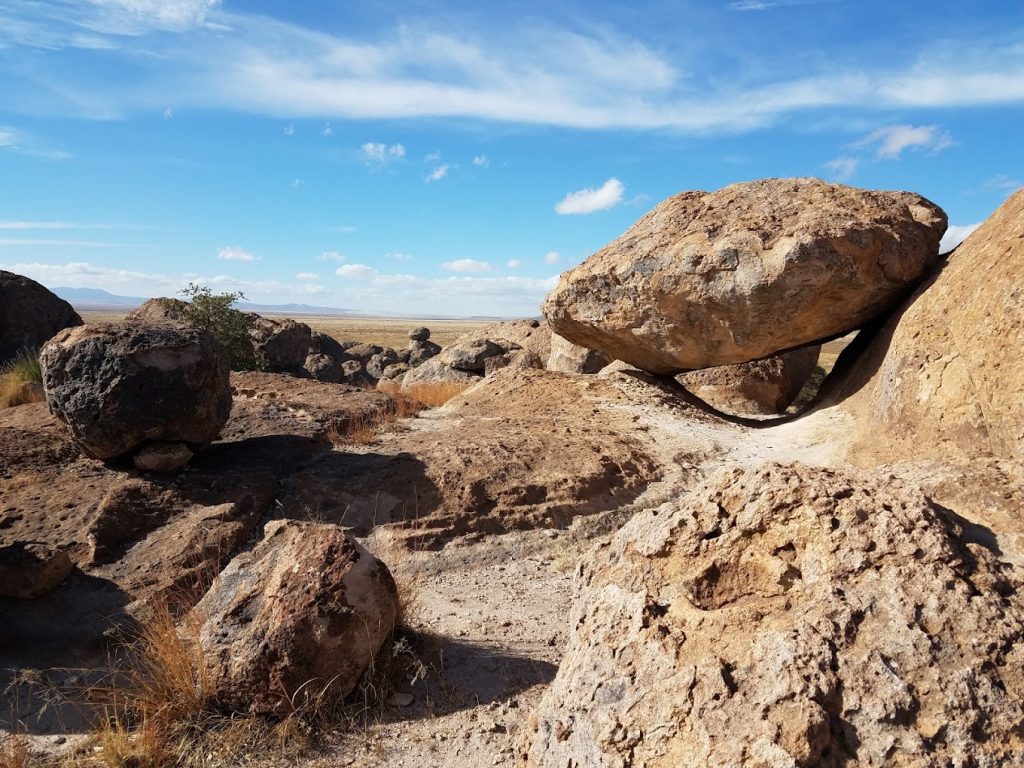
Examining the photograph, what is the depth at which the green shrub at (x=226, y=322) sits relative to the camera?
14.4 m

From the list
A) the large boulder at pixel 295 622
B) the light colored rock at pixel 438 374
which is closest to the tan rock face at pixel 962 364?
the large boulder at pixel 295 622

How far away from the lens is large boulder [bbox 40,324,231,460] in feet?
20.4

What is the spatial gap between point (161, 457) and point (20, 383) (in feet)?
18.6

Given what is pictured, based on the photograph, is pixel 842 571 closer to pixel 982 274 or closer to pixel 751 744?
pixel 751 744

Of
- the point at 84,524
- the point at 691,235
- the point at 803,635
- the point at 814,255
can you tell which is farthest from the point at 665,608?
the point at 691,235

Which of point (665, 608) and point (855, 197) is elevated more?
point (855, 197)

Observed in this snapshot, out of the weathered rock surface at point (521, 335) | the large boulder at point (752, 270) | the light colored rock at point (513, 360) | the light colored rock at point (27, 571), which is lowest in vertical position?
the light colored rock at point (27, 571)

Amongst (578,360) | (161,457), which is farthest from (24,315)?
(578,360)

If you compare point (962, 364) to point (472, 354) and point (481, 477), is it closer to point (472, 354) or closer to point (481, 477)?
point (481, 477)

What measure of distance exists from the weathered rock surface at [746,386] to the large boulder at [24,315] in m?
11.0

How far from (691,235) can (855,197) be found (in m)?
1.81

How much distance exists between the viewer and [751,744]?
2270mm

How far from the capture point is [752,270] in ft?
26.8

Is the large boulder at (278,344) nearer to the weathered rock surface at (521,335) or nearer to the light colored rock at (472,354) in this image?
the light colored rock at (472,354)
